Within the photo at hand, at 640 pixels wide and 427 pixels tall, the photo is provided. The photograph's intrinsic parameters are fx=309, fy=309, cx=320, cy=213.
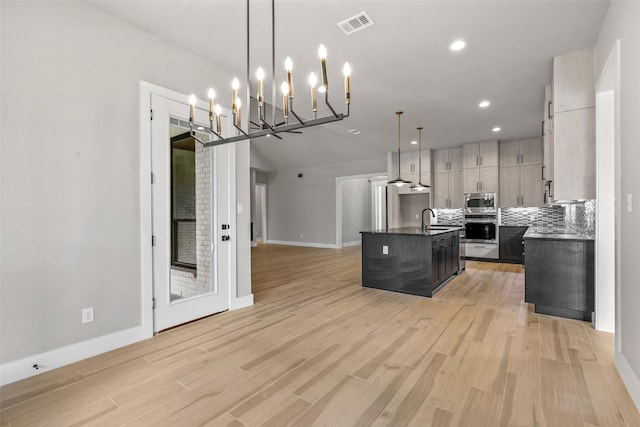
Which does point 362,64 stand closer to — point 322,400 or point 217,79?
point 217,79

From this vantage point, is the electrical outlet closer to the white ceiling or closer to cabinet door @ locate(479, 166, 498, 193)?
the white ceiling

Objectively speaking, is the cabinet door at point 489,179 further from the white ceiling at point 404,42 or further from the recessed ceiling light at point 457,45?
the recessed ceiling light at point 457,45

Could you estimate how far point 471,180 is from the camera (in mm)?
7570

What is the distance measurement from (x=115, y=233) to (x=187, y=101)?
60.4 inches

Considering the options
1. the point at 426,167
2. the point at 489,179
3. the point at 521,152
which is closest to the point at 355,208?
the point at 426,167

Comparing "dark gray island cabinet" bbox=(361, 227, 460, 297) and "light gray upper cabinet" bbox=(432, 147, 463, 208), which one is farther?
"light gray upper cabinet" bbox=(432, 147, 463, 208)

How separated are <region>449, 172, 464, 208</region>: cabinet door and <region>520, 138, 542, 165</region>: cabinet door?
1.40 meters

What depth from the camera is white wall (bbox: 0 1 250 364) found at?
2.22 meters

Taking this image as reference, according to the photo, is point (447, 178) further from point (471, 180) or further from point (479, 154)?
point (479, 154)

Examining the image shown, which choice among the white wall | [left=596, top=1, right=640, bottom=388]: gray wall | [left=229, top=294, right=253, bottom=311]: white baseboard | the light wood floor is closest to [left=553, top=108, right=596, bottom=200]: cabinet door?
[left=596, top=1, right=640, bottom=388]: gray wall

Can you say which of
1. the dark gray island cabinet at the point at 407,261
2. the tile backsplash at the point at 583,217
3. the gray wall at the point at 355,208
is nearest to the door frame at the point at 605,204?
the tile backsplash at the point at 583,217

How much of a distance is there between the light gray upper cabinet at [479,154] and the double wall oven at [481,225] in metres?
0.74

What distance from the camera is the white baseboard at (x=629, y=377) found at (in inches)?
74.5

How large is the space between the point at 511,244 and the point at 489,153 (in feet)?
7.18
